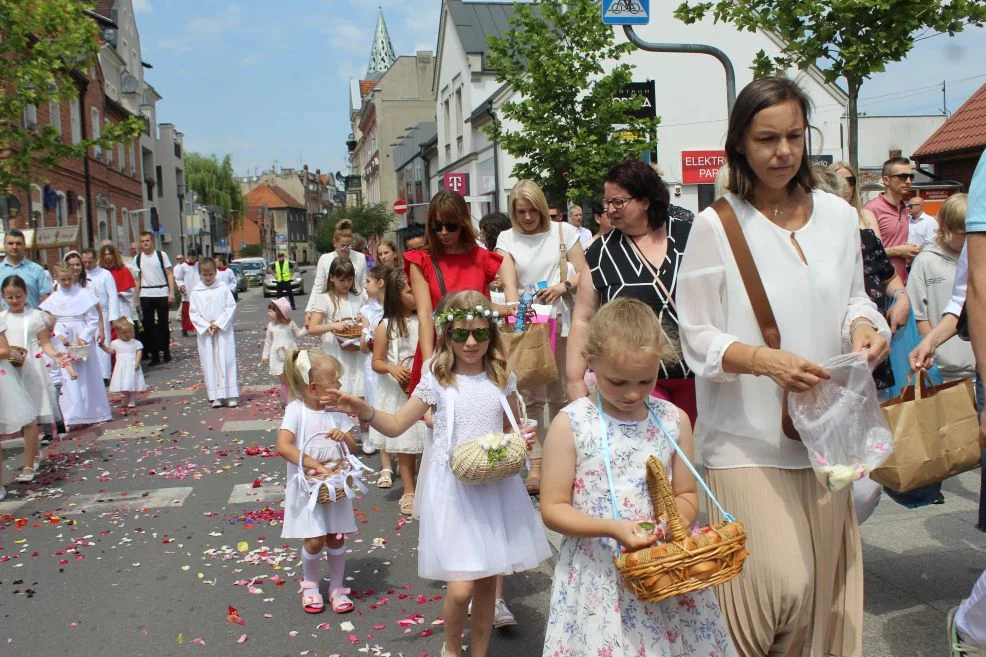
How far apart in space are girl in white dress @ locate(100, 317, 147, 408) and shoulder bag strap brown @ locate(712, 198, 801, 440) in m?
11.0

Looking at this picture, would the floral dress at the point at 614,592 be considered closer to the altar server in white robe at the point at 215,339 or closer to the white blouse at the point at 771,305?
the white blouse at the point at 771,305

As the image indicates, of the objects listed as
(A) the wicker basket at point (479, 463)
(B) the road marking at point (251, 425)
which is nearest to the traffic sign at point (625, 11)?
(B) the road marking at point (251, 425)

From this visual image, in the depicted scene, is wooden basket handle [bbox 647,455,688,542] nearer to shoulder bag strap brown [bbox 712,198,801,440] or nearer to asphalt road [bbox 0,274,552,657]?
shoulder bag strap brown [bbox 712,198,801,440]

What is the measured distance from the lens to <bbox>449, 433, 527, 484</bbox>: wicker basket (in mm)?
3740

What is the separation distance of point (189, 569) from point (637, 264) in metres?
3.31

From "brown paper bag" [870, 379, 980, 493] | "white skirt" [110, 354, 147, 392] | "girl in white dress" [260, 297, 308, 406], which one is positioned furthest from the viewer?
"white skirt" [110, 354, 147, 392]

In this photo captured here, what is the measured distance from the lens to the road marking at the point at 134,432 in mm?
10289

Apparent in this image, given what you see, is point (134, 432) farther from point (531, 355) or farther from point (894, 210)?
point (894, 210)

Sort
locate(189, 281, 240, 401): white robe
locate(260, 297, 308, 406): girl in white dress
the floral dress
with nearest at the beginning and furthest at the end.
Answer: the floral dress, locate(260, 297, 308, 406): girl in white dress, locate(189, 281, 240, 401): white robe

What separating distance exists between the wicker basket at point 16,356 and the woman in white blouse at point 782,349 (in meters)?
6.60

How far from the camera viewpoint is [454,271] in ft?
17.5

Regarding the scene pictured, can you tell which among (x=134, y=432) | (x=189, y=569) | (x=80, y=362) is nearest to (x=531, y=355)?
(x=189, y=569)

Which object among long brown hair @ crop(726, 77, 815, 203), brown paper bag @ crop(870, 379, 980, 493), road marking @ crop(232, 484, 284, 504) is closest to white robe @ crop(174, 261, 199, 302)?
road marking @ crop(232, 484, 284, 504)

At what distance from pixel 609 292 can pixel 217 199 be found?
92047mm
